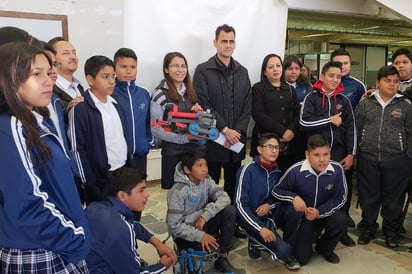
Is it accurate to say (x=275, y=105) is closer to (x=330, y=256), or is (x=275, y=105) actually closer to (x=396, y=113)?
(x=396, y=113)

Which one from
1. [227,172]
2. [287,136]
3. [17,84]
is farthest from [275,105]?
[17,84]

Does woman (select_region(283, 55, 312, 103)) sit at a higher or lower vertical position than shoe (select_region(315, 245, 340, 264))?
higher

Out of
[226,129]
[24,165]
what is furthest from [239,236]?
[24,165]

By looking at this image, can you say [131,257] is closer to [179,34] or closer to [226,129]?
[226,129]

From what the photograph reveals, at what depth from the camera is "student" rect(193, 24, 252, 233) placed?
294cm

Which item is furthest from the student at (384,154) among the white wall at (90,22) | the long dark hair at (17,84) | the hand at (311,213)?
the long dark hair at (17,84)

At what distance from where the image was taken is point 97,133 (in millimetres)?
2107

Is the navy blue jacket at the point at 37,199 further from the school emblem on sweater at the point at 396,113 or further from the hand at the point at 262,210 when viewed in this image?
the school emblem on sweater at the point at 396,113

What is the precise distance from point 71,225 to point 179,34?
9.73 feet

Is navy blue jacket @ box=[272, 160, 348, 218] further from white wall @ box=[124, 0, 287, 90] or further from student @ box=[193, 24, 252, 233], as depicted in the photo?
white wall @ box=[124, 0, 287, 90]

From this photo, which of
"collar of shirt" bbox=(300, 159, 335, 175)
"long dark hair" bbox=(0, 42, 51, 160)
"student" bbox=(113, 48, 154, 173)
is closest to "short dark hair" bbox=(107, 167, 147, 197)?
"student" bbox=(113, 48, 154, 173)

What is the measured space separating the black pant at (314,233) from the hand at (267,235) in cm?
22

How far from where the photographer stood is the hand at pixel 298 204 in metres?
2.54

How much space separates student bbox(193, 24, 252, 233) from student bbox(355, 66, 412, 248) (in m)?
0.91
